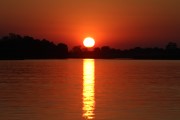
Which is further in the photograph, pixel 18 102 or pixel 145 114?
pixel 18 102

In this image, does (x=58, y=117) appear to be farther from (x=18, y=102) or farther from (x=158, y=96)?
(x=158, y=96)

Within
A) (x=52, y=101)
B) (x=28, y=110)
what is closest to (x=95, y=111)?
(x=28, y=110)

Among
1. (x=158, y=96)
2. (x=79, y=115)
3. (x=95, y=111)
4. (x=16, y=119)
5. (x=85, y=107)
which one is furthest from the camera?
(x=158, y=96)

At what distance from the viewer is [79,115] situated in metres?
25.1

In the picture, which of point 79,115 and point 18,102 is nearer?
point 79,115

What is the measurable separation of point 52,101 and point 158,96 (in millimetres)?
8698

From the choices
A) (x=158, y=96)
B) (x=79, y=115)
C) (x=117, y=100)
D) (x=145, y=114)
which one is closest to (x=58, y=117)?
(x=79, y=115)

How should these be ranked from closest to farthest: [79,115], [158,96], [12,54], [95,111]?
[79,115], [95,111], [158,96], [12,54]

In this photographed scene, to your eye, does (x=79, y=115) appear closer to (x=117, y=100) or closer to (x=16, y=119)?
(x=16, y=119)

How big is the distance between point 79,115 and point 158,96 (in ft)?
40.2

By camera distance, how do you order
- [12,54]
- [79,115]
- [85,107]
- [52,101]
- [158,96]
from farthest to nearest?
[12,54], [158,96], [52,101], [85,107], [79,115]

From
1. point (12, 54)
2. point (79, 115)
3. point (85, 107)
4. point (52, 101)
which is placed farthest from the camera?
point (12, 54)

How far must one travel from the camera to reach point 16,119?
76.8 feet

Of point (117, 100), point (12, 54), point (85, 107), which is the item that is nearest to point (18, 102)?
point (85, 107)
